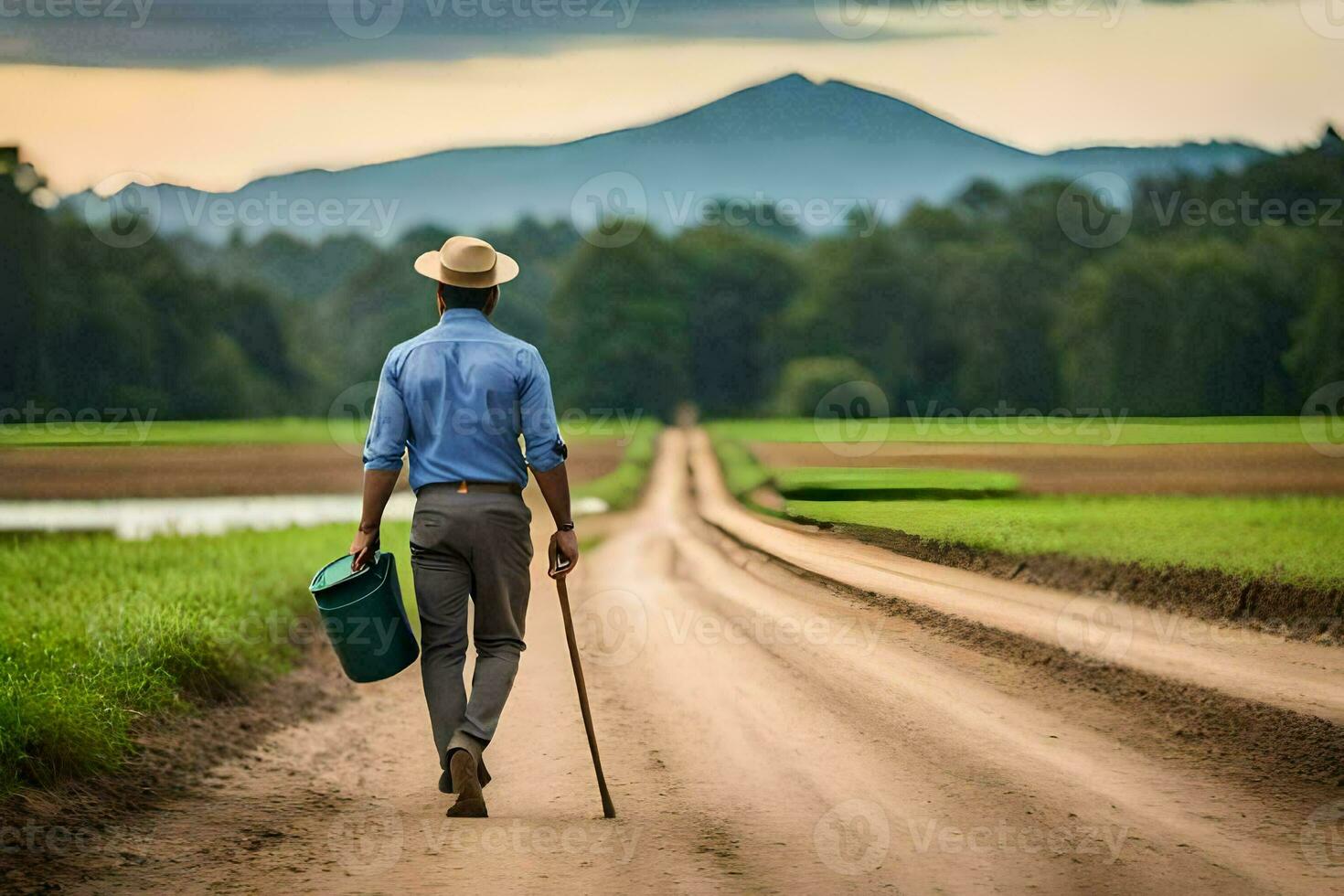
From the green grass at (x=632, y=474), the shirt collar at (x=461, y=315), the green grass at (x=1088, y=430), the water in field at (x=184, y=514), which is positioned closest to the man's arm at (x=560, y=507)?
the shirt collar at (x=461, y=315)

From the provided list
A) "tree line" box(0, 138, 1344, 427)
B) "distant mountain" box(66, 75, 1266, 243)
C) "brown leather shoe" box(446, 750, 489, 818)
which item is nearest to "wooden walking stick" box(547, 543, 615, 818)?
"brown leather shoe" box(446, 750, 489, 818)

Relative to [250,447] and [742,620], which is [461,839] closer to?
[742,620]

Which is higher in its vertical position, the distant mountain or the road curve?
the distant mountain

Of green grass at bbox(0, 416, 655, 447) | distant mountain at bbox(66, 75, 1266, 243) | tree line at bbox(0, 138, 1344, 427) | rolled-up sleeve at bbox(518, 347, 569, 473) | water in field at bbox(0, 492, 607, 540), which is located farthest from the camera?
green grass at bbox(0, 416, 655, 447)

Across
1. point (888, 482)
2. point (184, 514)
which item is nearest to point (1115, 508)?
point (888, 482)

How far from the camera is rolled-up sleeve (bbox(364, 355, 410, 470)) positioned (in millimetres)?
6086

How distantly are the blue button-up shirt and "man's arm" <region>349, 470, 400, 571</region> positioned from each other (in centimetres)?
5

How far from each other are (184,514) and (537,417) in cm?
1887

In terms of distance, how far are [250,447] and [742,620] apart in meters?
24.3

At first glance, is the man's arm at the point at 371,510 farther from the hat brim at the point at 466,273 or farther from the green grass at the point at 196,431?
the green grass at the point at 196,431

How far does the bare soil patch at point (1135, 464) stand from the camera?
850 cm

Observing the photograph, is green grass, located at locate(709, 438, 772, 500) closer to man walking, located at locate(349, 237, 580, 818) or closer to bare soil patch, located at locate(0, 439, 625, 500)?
man walking, located at locate(349, 237, 580, 818)

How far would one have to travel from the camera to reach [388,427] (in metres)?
6.10

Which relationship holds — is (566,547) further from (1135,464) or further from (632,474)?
(632,474)
